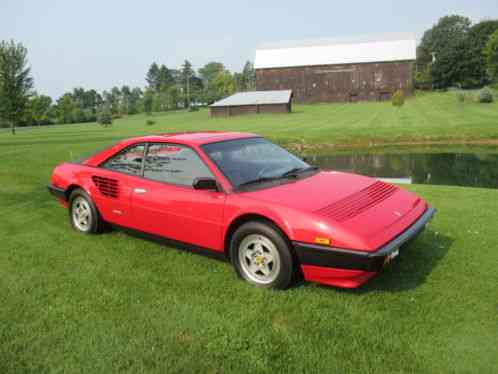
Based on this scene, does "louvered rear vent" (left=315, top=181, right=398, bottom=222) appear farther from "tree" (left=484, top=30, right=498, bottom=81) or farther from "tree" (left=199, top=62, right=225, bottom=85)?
"tree" (left=199, top=62, right=225, bottom=85)

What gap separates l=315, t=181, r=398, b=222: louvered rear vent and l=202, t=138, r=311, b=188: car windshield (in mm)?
827

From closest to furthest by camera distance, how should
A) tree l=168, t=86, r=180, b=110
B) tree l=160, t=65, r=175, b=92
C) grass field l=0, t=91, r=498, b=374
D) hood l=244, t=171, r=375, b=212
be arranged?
grass field l=0, t=91, r=498, b=374
hood l=244, t=171, r=375, b=212
tree l=168, t=86, r=180, b=110
tree l=160, t=65, r=175, b=92

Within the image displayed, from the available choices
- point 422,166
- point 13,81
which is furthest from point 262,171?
point 13,81

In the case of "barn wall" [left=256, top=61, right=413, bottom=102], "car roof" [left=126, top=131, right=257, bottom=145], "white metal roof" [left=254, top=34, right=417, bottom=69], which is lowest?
"car roof" [left=126, top=131, right=257, bottom=145]

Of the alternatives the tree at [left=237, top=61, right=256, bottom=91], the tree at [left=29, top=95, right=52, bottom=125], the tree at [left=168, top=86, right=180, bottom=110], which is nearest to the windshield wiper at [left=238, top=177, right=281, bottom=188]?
the tree at [left=29, top=95, right=52, bottom=125]

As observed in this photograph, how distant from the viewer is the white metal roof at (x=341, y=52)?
211ft

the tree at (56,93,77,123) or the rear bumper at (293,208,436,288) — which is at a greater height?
the tree at (56,93,77,123)

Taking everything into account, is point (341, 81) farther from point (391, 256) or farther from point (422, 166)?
point (391, 256)

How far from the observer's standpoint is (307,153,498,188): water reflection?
1287cm

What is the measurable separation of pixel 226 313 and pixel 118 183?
2.49 m

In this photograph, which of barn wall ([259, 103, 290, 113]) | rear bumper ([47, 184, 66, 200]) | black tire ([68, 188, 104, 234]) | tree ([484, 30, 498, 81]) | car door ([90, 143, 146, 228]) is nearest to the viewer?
car door ([90, 143, 146, 228])

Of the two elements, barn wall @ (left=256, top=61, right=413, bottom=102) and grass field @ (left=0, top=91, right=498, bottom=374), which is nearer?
grass field @ (left=0, top=91, right=498, bottom=374)

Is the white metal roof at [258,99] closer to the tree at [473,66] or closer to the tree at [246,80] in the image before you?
the tree at [473,66]

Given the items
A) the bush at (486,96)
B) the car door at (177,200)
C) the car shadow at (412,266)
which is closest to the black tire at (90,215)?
the car door at (177,200)
